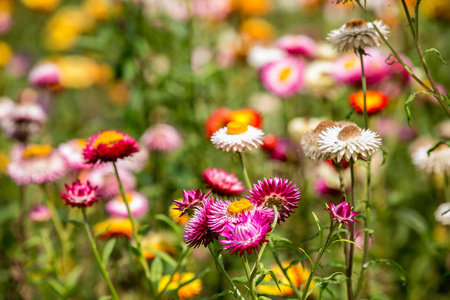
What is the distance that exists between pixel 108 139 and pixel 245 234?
604 mm

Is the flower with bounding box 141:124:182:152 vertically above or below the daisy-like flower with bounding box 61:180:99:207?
below

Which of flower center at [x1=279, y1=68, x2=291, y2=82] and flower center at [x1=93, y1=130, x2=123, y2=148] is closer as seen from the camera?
flower center at [x1=93, y1=130, x2=123, y2=148]

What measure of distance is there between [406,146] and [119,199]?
2.02 metres

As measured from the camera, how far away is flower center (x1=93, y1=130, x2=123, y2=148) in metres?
1.41

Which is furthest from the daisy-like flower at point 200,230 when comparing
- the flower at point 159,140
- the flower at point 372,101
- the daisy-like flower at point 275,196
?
the flower at point 159,140

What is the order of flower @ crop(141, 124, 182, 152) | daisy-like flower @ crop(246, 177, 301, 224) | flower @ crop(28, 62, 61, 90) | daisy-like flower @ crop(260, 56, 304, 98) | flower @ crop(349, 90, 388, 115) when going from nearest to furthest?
1. daisy-like flower @ crop(246, 177, 301, 224)
2. flower @ crop(349, 90, 388, 115)
3. daisy-like flower @ crop(260, 56, 304, 98)
4. flower @ crop(141, 124, 182, 152)
5. flower @ crop(28, 62, 61, 90)

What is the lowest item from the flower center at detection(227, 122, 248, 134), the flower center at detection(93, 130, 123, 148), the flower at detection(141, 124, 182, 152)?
the flower at detection(141, 124, 182, 152)

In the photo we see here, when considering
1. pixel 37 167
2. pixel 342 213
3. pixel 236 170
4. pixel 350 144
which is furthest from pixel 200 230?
pixel 236 170

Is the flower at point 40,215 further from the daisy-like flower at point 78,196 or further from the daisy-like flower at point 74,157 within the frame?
the daisy-like flower at point 78,196

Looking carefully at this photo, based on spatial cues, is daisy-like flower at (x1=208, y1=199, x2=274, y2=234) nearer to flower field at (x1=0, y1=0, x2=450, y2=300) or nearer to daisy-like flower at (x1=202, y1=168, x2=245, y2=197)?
flower field at (x1=0, y1=0, x2=450, y2=300)

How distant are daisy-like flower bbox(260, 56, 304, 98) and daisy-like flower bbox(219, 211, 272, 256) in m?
1.47

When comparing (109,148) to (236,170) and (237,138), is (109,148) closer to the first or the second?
(237,138)

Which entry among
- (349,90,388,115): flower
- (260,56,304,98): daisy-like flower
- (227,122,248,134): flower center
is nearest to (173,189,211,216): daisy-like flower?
(227,122,248,134): flower center

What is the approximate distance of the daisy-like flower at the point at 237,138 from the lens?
4.33 feet
